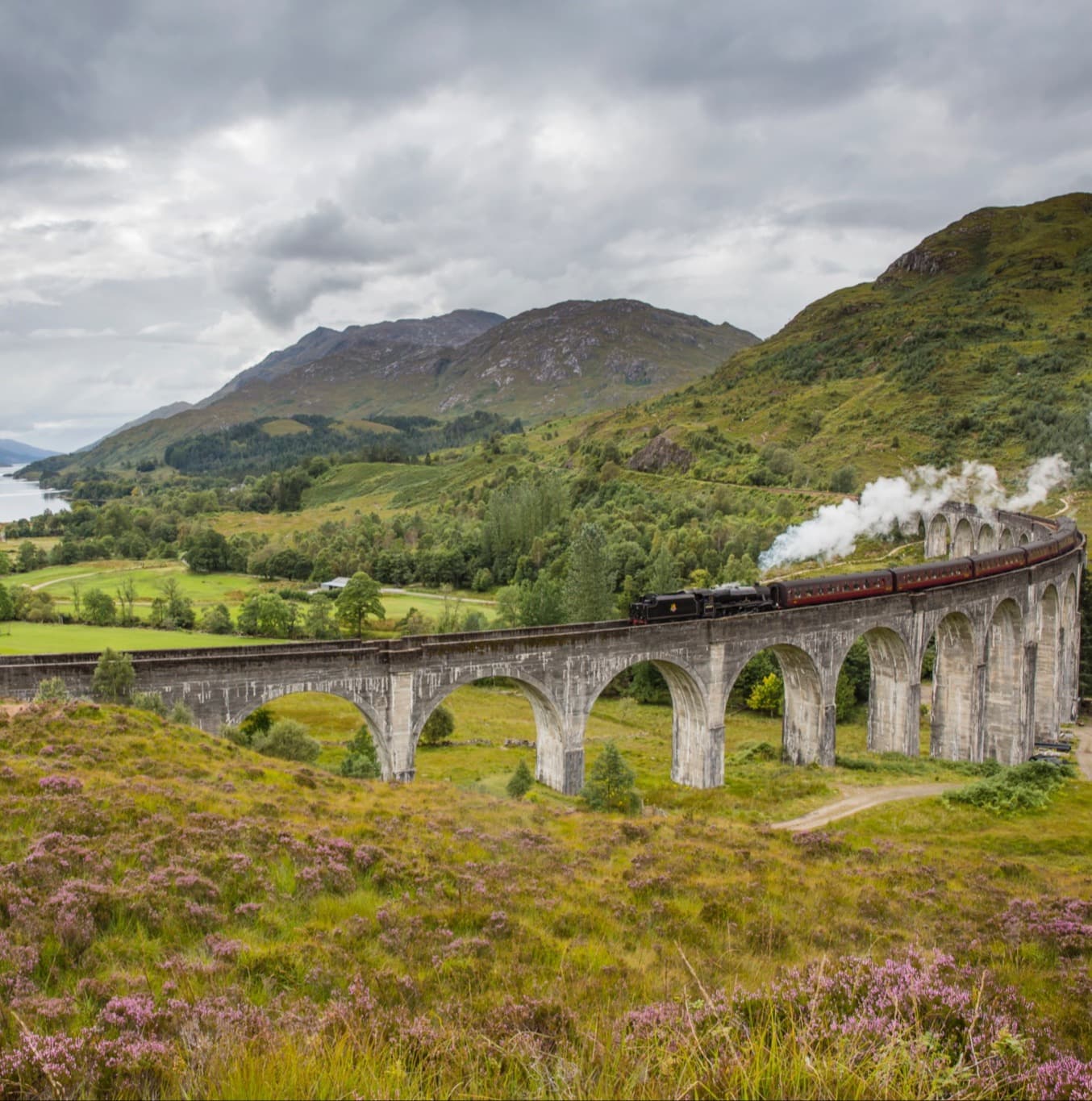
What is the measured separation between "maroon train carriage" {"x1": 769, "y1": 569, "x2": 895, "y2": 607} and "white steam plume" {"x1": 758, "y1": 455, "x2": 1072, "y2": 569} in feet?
134

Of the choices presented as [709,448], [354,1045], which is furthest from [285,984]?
[709,448]

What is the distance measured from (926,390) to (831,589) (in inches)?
4840

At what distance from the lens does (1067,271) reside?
177375 millimetres

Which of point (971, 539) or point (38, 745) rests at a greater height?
point (971, 539)

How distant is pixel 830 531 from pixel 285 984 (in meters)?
88.0

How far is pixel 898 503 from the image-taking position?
99250mm

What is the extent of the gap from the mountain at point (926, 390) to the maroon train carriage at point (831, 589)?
79456mm

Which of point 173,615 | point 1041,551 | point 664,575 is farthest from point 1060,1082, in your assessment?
point 173,615

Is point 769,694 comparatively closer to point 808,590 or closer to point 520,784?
point 808,590

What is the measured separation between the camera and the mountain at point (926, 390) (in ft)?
385

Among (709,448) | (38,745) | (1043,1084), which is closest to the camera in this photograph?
(1043,1084)

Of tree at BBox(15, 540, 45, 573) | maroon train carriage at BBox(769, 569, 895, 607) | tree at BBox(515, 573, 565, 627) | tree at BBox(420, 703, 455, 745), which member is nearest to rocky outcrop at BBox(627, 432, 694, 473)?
tree at BBox(515, 573, 565, 627)

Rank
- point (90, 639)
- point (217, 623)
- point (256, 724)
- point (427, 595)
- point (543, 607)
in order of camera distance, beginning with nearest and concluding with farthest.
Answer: point (256, 724)
point (90, 639)
point (543, 607)
point (217, 623)
point (427, 595)

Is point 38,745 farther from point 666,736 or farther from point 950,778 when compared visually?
point 666,736
